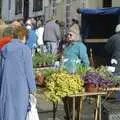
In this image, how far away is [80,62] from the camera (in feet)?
36.0

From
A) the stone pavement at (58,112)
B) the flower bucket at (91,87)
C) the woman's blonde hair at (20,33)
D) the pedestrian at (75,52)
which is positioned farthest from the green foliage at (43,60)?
the woman's blonde hair at (20,33)

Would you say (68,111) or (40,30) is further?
(40,30)

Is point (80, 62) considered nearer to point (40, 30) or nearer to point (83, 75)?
point (83, 75)

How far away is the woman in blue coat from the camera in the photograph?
27.2 feet

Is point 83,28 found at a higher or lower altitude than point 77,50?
lower

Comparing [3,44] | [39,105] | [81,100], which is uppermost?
[3,44]

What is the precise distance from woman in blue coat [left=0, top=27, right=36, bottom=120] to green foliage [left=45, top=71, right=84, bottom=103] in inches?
37.2

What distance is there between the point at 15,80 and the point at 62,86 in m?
1.15

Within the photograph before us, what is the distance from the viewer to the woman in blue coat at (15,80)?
829 cm

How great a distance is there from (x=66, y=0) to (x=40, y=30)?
7996mm

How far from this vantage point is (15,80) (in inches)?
328

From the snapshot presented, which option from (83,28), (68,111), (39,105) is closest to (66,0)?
(83,28)

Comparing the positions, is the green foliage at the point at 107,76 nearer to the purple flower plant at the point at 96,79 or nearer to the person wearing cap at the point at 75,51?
the purple flower plant at the point at 96,79

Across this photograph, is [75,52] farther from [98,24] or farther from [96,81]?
[98,24]
